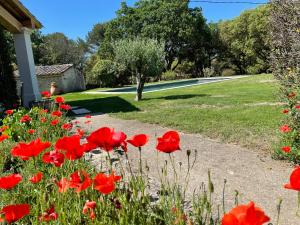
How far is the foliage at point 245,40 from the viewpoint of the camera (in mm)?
Result: 41062

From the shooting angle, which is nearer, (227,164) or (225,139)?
(227,164)

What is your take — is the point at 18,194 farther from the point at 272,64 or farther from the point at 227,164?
the point at 272,64

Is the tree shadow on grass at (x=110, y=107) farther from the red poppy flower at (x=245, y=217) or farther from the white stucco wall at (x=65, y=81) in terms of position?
the white stucco wall at (x=65, y=81)

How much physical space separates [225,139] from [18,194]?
4.47 m

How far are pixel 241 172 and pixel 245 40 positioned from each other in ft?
137

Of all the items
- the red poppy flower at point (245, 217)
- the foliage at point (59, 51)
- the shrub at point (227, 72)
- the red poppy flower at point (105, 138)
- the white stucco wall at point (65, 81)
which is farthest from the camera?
the foliage at point (59, 51)

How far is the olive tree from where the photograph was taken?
15.3m

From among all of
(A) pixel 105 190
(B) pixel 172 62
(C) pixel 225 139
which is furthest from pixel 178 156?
(B) pixel 172 62

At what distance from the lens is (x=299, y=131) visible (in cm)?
527

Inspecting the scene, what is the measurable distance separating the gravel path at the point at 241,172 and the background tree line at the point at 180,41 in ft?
95.5

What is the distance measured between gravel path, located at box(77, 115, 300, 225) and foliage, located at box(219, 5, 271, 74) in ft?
117

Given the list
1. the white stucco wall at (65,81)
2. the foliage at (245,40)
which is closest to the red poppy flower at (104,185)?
the white stucco wall at (65,81)

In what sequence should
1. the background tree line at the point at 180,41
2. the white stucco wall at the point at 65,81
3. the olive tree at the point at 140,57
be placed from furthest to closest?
the background tree line at the point at 180,41 → the white stucco wall at the point at 65,81 → the olive tree at the point at 140,57

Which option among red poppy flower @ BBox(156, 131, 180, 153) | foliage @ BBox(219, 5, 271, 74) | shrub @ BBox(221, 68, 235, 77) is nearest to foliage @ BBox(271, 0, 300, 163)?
red poppy flower @ BBox(156, 131, 180, 153)
